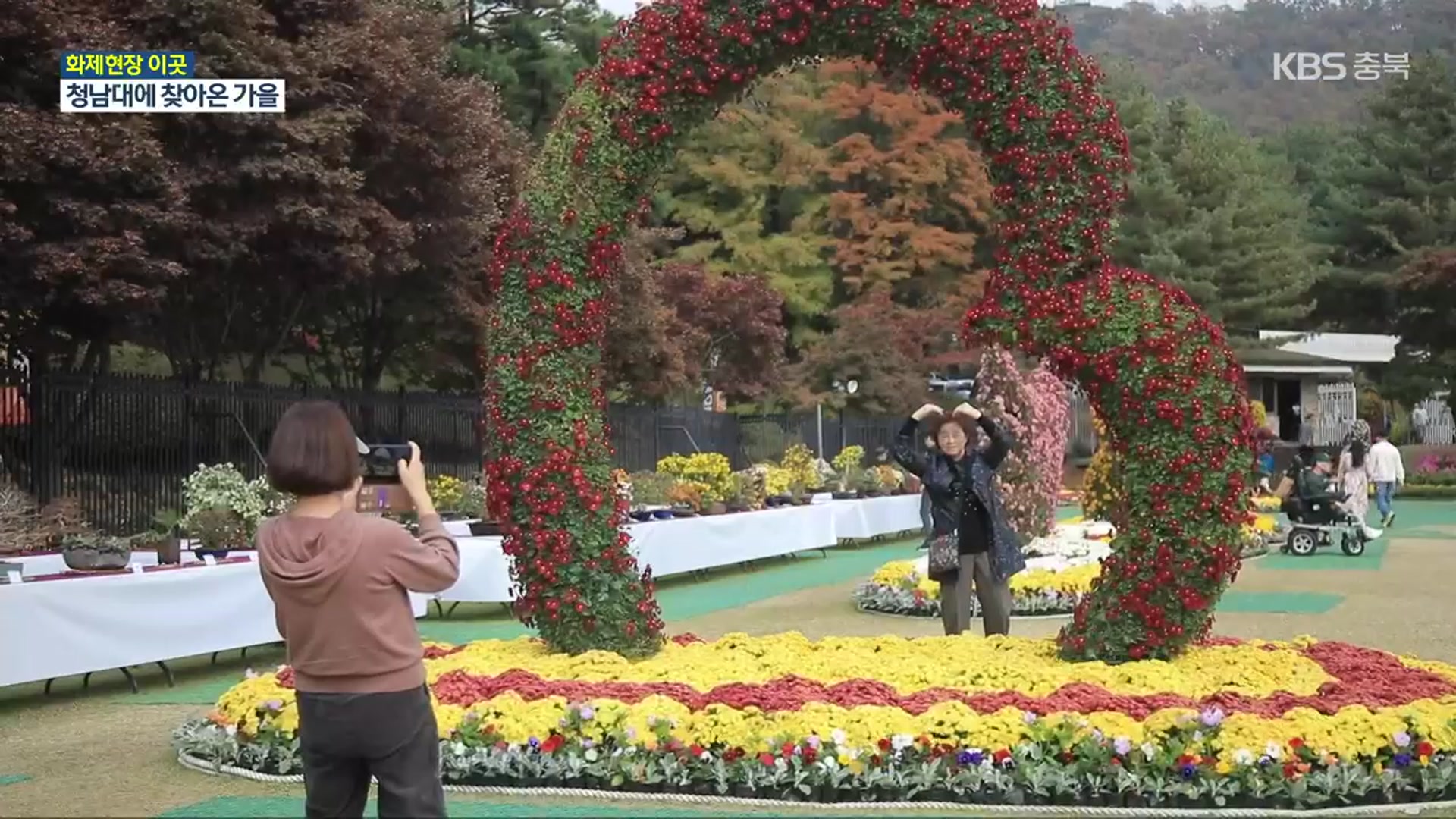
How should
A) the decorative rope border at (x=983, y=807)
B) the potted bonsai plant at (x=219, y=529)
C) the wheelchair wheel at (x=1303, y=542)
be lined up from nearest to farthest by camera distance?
the decorative rope border at (x=983, y=807) < the potted bonsai plant at (x=219, y=529) < the wheelchair wheel at (x=1303, y=542)

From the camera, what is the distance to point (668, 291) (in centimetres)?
3341

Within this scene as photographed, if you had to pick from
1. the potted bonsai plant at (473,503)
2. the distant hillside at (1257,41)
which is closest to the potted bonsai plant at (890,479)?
the potted bonsai plant at (473,503)

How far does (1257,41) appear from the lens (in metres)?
98.8

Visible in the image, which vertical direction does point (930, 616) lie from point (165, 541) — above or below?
below

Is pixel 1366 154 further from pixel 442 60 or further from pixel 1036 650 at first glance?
pixel 1036 650

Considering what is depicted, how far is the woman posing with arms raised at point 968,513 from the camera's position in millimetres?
9695

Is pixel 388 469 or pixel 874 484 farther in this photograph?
pixel 874 484

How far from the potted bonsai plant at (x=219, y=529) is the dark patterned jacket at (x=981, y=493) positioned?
6.11 m

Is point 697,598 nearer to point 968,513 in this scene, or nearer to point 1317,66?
point 968,513

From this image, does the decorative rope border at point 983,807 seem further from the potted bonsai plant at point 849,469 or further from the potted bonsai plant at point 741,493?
the potted bonsai plant at point 849,469

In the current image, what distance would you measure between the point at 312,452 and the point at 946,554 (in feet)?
19.9

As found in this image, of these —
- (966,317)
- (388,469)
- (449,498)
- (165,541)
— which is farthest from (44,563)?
(388,469)

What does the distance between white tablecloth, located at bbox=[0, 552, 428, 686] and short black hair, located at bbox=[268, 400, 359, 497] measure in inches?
250

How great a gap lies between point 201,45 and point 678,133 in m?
10.6
